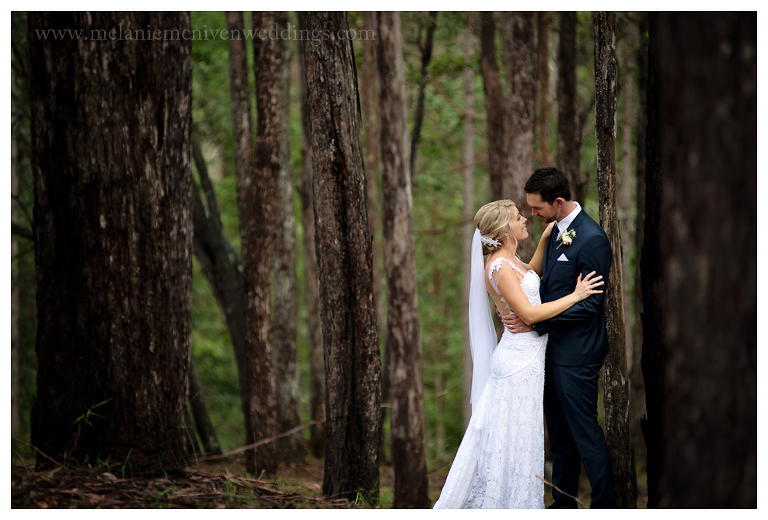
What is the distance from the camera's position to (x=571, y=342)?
4.14 meters

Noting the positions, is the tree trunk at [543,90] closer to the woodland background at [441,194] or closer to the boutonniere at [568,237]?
the woodland background at [441,194]

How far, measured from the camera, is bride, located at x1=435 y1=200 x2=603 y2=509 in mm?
4219

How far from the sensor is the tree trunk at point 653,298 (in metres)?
3.82

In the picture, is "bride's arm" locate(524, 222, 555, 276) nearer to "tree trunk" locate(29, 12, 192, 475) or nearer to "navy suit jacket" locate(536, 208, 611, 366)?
→ "navy suit jacket" locate(536, 208, 611, 366)

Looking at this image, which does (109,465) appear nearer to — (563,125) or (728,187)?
(728,187)

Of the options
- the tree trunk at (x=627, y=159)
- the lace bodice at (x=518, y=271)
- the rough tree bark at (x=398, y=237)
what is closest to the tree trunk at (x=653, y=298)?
the lace bodice at (x=518, y=271)

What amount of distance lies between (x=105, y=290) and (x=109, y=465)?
1187mm

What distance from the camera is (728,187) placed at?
184cm

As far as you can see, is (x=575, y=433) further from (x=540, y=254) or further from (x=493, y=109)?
(x=493, y=109)

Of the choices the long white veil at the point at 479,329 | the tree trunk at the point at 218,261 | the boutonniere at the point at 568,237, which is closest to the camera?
the boutonniere at the point at 568,237

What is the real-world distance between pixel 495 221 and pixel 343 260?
1.18m

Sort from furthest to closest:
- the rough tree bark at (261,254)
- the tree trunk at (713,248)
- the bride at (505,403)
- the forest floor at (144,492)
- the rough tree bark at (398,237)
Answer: the rough tree bark at (261,254), the rough tree bark at (398,237), the bride at (505,403), the forest floor at (144,492), the tree trunk at (713,248)

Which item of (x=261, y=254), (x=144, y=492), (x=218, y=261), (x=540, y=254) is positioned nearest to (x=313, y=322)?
(x=218, y=261)
